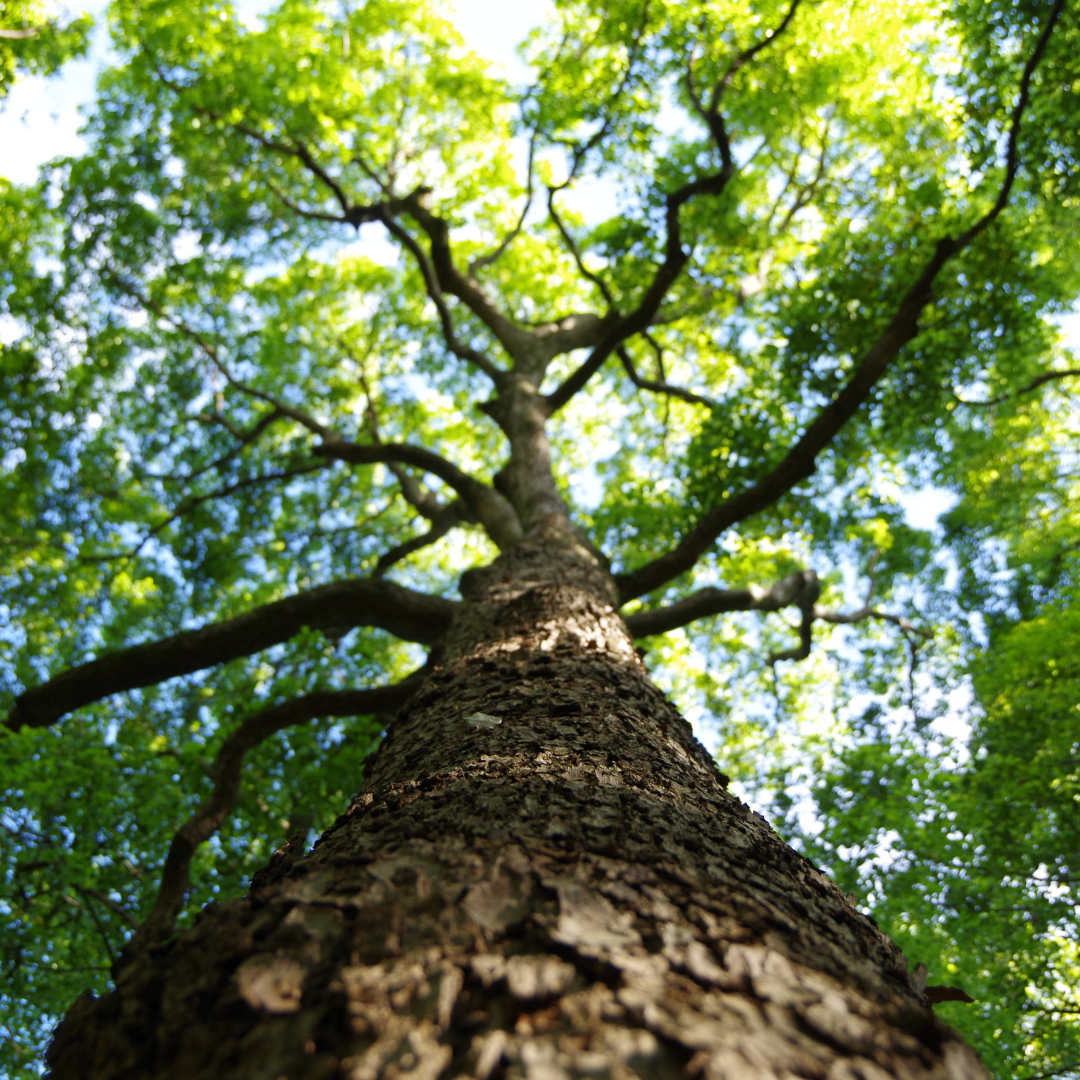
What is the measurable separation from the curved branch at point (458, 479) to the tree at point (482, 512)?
0.15 feet

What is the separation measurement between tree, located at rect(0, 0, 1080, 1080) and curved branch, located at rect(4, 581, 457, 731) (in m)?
0.04

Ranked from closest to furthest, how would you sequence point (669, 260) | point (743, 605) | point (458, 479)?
point (669, 260), point (743, 605), point (458, 479)

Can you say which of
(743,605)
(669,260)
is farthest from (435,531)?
(669,260)

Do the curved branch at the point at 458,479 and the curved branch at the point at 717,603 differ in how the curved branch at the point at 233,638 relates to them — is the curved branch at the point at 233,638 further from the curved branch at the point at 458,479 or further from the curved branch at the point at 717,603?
the curved branch at the point at 717,603

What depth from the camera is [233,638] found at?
6066 millimetres

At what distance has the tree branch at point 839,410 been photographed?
5.82 metres

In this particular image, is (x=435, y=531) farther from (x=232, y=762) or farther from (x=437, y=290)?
(x=232, y=762)

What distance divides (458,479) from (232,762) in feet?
11.7

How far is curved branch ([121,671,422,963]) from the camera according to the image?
4.68 metres

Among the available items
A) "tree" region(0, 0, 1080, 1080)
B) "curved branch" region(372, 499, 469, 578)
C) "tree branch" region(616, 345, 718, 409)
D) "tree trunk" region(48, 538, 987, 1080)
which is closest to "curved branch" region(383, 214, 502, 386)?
"tree" region(0, 0, 1080, 1080)

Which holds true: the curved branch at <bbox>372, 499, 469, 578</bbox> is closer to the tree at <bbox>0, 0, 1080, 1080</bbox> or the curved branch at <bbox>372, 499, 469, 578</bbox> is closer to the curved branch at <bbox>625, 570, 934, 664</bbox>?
the tree at <bbox>0, 0, 1080, 1080</bbox>

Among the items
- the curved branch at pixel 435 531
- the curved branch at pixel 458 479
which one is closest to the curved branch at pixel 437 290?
the curved branch at pixel 435 531

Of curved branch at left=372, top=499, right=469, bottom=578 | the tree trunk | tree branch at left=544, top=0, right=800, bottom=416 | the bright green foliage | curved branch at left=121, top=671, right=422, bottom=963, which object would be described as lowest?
the tree trunk


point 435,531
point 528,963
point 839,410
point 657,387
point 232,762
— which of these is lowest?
point 528,963
